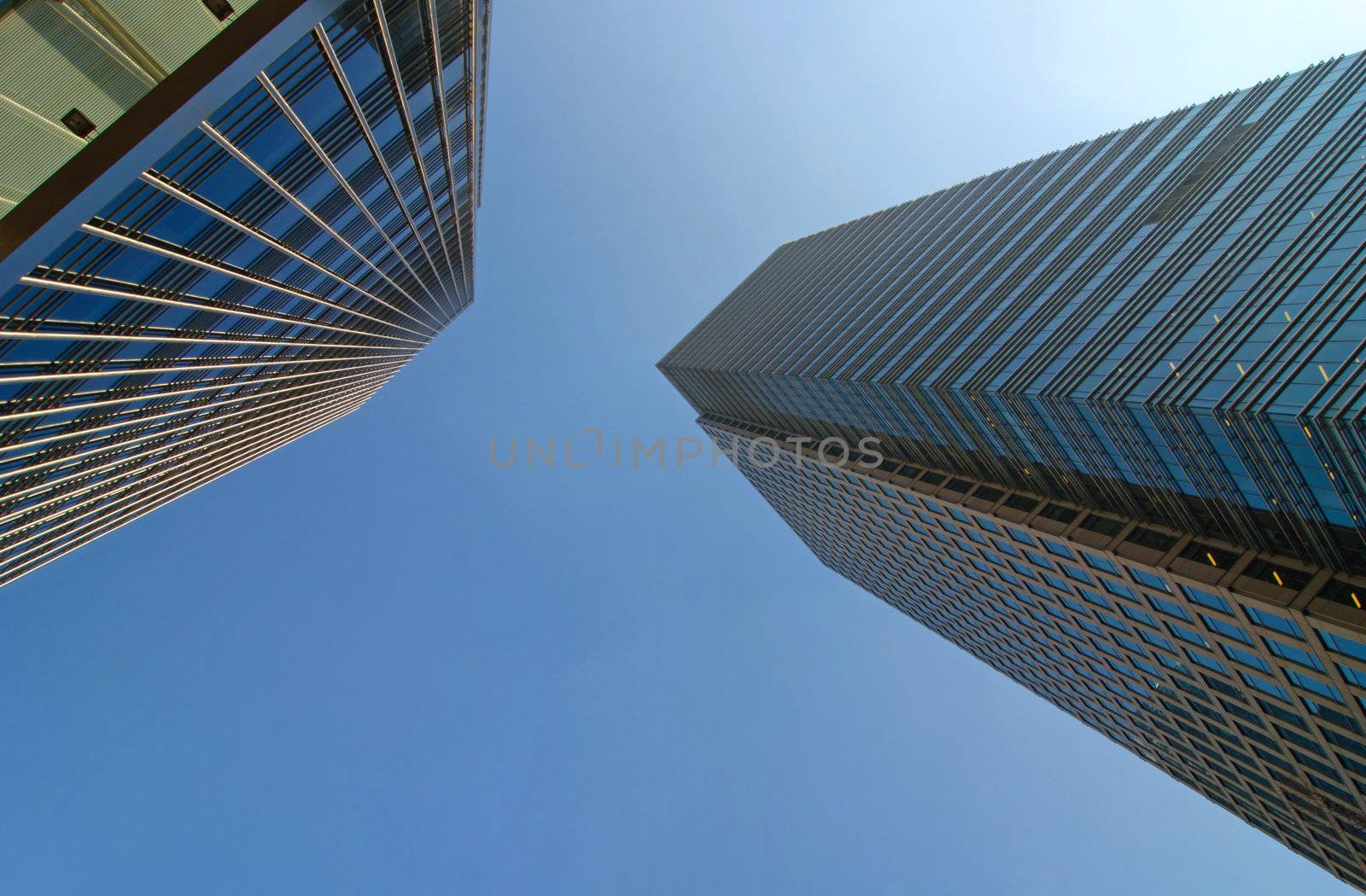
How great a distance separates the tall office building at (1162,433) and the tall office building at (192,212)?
110 ft

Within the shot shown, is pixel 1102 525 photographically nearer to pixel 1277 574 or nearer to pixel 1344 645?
pixel 1277 574

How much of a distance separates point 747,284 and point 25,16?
114448 mm

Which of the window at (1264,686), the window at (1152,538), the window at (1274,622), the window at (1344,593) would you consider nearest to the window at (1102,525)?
the window at (1152,538)

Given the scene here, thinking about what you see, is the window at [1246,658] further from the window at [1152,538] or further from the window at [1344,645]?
the window at [1152,538]

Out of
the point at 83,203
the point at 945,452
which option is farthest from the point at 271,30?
the point at 945,452

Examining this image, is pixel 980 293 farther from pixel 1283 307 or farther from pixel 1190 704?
pixel 1190 704

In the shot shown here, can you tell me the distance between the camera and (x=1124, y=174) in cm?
5188

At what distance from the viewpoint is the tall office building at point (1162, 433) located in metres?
27.8

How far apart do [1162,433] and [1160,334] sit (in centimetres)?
614

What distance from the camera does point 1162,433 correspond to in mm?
31516

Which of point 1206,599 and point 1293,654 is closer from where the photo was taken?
point 1293,654

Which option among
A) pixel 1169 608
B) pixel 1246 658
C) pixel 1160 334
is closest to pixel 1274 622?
pixel 1246 658

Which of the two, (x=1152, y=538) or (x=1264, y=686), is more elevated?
(x=1152, y=538)

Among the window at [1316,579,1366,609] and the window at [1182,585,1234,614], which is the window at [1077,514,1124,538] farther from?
the window at [1316,579,1366,609]
